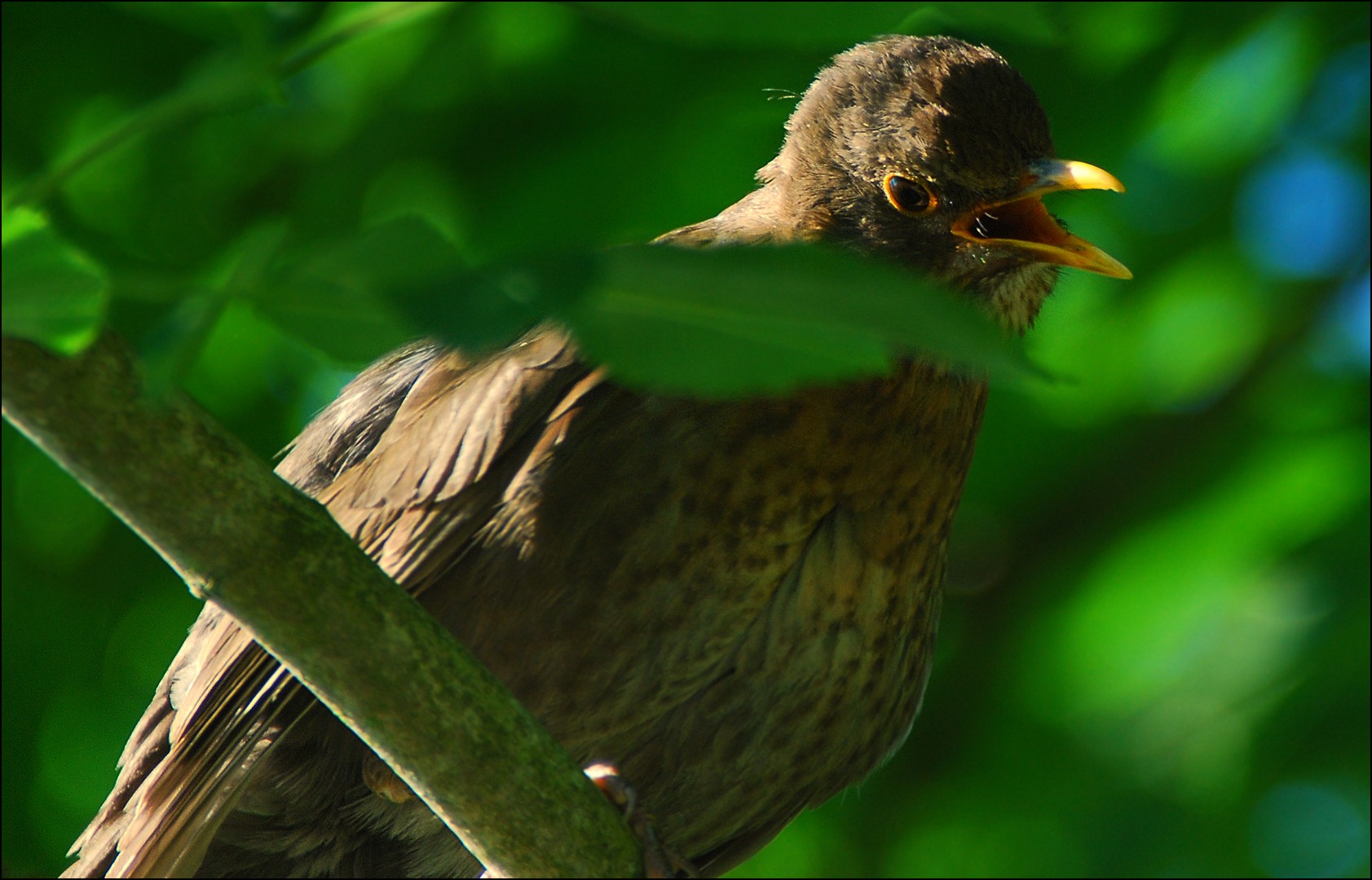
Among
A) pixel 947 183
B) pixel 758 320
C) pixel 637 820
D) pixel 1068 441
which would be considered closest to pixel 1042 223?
pixel 947 183

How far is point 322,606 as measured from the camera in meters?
1.81

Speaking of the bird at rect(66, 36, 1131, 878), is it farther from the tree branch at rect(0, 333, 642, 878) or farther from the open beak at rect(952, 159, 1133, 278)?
the tree branch at rect(0, 333, 642, 878)

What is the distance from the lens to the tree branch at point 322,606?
1438 mm

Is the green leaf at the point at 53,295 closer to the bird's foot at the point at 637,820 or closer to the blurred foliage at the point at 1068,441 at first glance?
the bird's foot at the point at 637,820

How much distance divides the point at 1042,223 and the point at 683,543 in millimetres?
1196

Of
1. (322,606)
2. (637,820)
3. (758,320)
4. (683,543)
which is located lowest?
(758,320)

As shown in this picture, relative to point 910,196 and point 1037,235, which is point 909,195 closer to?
point 910,196

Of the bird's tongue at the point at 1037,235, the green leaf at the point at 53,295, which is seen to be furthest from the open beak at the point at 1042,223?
the green leaf at the point at 53,295

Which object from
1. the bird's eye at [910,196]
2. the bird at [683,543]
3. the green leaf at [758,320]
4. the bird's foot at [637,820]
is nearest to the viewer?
the green leaf at [758,320]

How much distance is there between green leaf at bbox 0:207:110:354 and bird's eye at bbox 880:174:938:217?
8.57 feet

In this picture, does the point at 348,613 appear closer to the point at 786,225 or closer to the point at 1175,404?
the point at 786,225

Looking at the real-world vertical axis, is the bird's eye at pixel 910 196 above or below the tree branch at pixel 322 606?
above

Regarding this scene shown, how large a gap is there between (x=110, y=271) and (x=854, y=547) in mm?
2356

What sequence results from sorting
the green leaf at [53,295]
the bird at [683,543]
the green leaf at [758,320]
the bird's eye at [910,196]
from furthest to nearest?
the bird's eye at [910,196] < the bird at [683,543] < the green leaf at [53,295] < the green leaf at [758,320]
